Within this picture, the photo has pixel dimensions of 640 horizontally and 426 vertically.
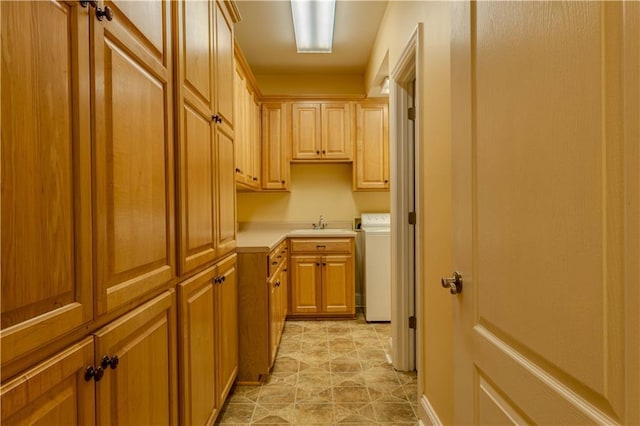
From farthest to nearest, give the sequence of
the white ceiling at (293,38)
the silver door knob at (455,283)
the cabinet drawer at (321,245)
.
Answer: the cabinet drawer at (321,245) → the white ceiling at (293,38) → the silver door knob at (455,283)

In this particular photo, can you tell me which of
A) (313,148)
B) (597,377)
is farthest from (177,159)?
(313,148)

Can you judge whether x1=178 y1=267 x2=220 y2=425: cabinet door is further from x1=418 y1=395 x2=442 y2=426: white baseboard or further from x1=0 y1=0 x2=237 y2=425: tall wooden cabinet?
x1=418 y1=395 x2=442 y2=426: white baseboard

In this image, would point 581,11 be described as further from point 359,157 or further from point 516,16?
point 359,157

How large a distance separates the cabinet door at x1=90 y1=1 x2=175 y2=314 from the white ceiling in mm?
1886

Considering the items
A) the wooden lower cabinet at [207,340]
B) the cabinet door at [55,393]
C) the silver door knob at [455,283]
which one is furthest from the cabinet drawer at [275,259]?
the cabinet door at [55,393]

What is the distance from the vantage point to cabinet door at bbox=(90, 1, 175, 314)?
821 millimetres

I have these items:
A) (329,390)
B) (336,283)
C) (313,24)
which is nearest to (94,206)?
(329,390)

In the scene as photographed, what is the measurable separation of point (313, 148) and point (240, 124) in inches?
45.6

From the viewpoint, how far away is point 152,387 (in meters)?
1.09

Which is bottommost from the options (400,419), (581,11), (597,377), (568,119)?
(400,419)

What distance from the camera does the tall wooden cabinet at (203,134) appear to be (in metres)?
1.34

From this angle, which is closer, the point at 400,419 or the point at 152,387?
the point at 152,387

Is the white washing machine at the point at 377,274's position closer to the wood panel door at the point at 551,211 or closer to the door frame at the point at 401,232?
the door frame at the point at 401,232

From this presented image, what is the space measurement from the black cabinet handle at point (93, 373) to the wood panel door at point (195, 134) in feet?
1.73
